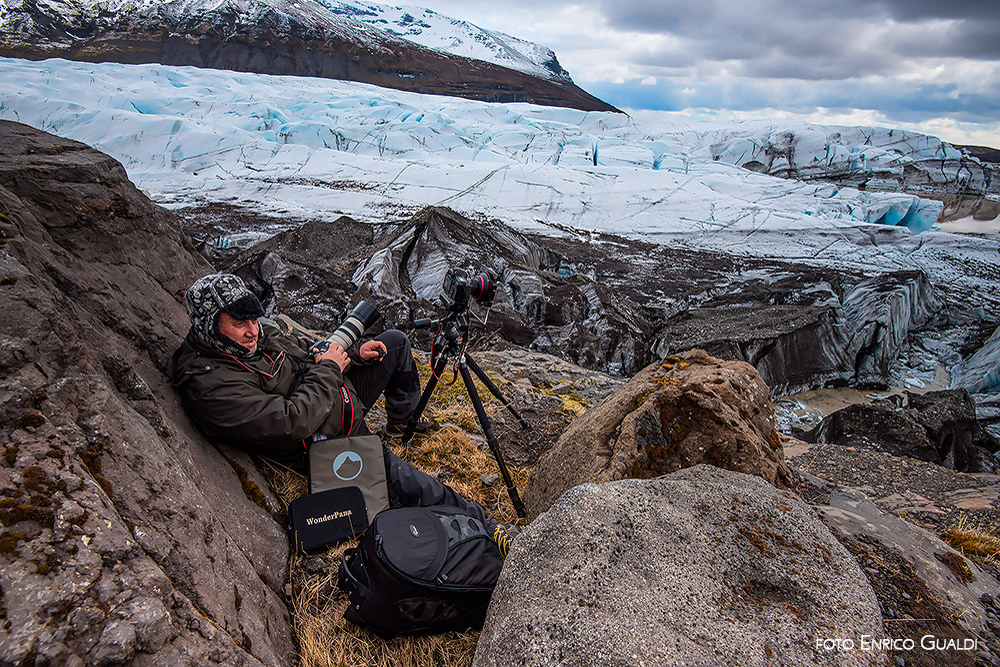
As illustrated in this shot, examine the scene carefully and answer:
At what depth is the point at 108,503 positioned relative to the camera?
134cm

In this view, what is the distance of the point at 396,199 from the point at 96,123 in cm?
1792

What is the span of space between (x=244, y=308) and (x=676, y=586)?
2118 mm

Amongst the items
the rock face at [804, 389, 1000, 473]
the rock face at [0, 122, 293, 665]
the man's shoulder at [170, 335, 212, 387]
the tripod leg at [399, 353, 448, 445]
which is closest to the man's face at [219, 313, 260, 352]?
the man's shoulder at [170, 335, 212, 387]

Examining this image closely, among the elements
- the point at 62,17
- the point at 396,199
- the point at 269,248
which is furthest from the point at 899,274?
the point at 62,17

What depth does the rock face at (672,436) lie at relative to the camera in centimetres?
279

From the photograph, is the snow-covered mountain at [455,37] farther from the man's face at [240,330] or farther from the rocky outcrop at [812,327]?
the man's face at [240,330]

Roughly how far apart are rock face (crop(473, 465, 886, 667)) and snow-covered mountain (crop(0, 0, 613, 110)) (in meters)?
66.6

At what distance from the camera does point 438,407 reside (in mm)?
4941

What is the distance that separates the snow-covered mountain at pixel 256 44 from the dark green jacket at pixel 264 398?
6566 centimetres

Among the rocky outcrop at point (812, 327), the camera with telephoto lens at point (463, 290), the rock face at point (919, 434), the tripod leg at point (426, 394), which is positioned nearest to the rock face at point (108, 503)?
the tripod leg at point (426, 394)

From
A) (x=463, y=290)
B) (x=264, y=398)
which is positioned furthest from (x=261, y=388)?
(x=463, y=290)

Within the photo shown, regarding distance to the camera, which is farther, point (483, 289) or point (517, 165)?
point (517, 165)

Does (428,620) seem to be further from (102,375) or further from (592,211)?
(592,211)

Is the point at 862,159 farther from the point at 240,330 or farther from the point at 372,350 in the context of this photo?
the point at 240,330
